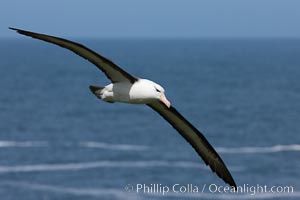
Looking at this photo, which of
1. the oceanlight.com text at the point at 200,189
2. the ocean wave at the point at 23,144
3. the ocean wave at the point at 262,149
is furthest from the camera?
the ocean wave at the point at 23,144

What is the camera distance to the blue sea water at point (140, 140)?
4962 centimetres

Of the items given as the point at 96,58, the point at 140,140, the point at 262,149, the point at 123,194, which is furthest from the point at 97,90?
the point at 140,140

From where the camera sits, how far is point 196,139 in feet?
46.4

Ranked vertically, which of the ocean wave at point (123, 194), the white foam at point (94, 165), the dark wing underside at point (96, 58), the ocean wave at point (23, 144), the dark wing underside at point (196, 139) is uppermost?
the ocean wave at point (23, 144)

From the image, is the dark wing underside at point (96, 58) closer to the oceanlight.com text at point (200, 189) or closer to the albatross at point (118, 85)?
the albatross at point (118, 85)

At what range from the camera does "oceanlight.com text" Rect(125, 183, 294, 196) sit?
44.8 meters

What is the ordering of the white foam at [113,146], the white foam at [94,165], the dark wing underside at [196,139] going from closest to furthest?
the dark wing underside at [196,139], the white foam at [94,165], the white foam at [113,146]

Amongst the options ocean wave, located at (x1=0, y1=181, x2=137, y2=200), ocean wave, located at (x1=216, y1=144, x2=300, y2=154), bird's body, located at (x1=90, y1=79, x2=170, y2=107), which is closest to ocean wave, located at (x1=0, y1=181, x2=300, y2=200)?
ocean wave, located at (x1=0, y1=181, x2=137, y2=200)

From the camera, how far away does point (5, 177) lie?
51125mm

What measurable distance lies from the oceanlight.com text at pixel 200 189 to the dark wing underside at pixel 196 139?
2935 cm

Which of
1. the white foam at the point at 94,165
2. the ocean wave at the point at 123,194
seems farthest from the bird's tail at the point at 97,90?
the white foam at the point at 94,165

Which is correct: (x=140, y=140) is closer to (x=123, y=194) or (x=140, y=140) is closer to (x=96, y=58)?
(x=123, y=194)

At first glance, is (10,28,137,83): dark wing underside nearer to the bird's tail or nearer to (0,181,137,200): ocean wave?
the bird's tail

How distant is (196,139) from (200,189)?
3332 cm
